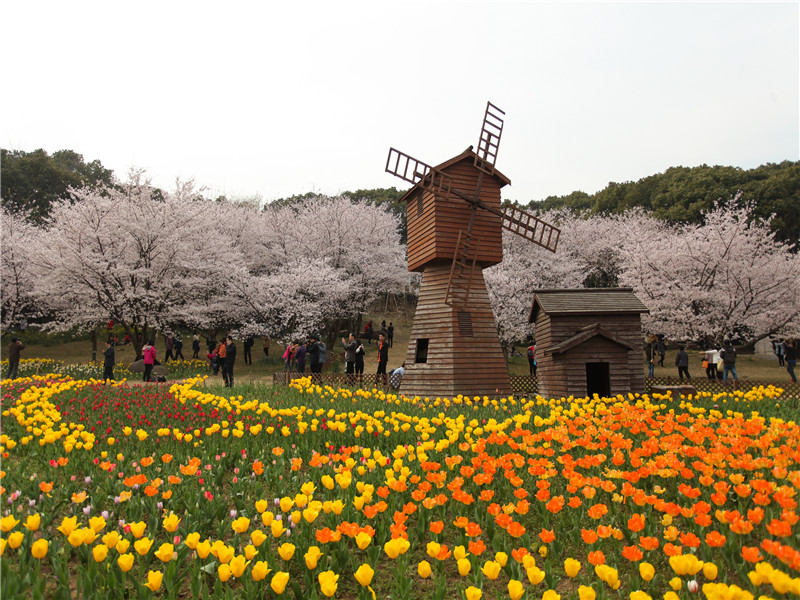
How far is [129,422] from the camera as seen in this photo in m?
8.38

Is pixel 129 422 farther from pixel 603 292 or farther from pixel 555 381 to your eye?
pixel 603 292

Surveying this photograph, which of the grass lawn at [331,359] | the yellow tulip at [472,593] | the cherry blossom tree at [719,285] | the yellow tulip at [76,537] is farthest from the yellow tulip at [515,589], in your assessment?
the cherry blossom tree at [719,285]

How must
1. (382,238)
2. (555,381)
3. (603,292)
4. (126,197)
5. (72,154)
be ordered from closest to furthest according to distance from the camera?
(555,381) → (603,292) → (126,197) → (382,238) → (72,154)

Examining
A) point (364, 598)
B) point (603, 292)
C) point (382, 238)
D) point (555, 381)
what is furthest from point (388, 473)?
point (382, 238)

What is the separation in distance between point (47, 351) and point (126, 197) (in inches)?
480

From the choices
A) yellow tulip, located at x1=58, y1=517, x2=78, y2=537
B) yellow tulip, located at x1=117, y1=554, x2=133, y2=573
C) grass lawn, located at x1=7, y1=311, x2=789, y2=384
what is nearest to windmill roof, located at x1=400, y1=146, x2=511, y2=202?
grass lawn, located at x1=7, y1=311, x2=789, y2=384

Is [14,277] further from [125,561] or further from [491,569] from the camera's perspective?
[491,569]

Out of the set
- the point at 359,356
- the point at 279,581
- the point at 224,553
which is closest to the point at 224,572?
the point at 224,553

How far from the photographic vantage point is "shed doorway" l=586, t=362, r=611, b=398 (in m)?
17.6

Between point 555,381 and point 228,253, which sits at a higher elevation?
point 228,253

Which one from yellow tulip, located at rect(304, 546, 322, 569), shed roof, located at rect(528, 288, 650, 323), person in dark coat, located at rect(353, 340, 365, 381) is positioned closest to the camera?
yellow tulip, located at rect(304, 546, 322, 569)

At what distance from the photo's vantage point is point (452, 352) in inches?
650

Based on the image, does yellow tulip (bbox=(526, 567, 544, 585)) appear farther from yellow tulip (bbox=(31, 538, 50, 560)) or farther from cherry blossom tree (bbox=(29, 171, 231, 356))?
cherry blossom tree (bbox=(29, 171, 231, 356))

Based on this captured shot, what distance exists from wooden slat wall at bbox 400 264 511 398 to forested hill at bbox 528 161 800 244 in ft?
91.7
